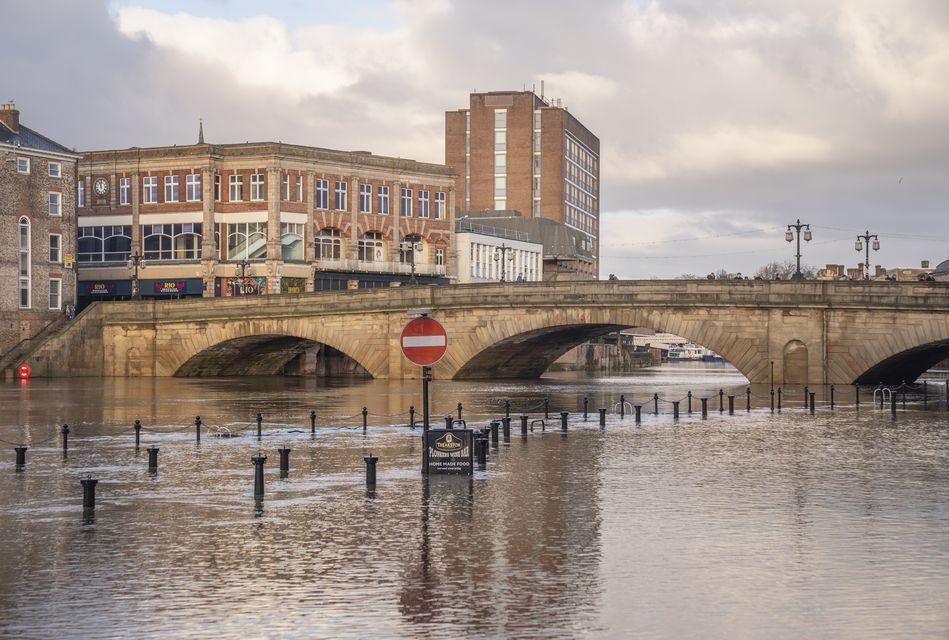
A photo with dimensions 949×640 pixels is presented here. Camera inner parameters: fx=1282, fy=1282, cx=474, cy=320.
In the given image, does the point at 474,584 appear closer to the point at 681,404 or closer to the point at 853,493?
the point at 853,493

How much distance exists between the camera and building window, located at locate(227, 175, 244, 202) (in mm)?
100500

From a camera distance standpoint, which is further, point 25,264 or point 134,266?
point 134,266

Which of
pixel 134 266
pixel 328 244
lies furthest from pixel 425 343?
pixel 328 244

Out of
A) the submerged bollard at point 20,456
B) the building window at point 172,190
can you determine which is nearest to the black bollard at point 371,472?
the submerged bollard at point 20,456

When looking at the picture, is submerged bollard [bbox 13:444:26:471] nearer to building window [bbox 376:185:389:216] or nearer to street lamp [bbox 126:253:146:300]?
street lamp [bbox 126:253:146:300]

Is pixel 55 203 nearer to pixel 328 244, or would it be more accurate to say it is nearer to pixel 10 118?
pixel 10 118

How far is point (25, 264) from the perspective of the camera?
87375 millimetres

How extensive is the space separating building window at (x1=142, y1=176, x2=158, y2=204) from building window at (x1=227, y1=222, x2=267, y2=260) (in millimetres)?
6685

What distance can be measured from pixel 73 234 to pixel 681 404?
2103 inches

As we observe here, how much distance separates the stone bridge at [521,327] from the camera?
6369cm

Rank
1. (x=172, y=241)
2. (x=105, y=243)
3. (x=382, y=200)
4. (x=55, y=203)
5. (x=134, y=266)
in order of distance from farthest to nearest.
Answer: (x=382, y=200) → (x=105, y=243) → (x=172, y=241) → (x=134, y=266) → (x=55, y=203)

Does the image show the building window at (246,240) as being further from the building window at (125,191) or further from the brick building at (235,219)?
the building window at (125,191)

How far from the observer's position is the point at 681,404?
53344mm

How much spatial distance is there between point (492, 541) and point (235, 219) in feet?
283
